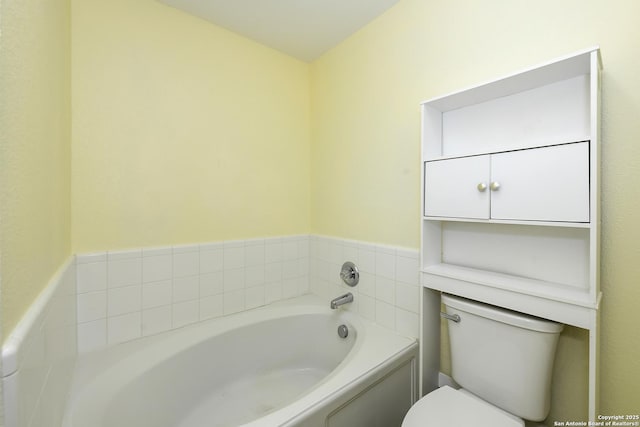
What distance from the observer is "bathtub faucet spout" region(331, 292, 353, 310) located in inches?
66.5

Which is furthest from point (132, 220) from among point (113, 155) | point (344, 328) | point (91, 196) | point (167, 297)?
point (344, 328)

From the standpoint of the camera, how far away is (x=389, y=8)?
1.54 metres

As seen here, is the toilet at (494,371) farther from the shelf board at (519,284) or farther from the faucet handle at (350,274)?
the faucet handle at (350,274)

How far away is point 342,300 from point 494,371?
2.82 feet

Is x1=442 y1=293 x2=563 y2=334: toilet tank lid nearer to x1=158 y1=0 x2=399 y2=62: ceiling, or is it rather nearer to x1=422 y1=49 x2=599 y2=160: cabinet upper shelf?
x1=422 y1=49 x2=599 y2=160: cabinet upper shelf

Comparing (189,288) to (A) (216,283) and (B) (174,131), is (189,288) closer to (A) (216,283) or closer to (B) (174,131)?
(A) (216,283)

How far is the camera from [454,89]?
1.29m

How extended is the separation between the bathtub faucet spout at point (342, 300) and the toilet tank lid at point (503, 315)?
2.13ft

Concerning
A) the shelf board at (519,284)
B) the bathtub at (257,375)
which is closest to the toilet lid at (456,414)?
the bathtub at (257,375)

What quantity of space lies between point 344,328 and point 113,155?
1.62 m

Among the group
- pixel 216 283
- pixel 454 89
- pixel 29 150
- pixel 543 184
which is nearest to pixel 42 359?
pixel 29 150

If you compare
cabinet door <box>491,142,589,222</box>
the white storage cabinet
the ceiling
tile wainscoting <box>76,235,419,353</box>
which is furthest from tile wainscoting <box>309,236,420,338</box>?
the ceiling

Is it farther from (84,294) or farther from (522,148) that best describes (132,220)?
(522,148)

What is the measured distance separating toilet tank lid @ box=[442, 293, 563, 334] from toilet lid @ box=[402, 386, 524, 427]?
34 centimetres
